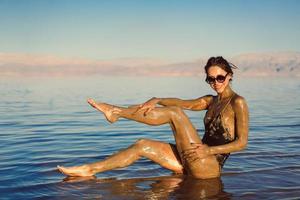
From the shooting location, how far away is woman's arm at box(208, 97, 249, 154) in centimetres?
717

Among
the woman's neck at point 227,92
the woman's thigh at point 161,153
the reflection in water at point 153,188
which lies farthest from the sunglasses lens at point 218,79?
the reflection in water at point 153,188

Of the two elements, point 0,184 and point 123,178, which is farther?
point 123,178

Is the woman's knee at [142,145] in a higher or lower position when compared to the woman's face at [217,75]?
lower

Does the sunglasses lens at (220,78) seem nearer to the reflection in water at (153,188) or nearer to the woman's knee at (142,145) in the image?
the woman's knee at (142,145)

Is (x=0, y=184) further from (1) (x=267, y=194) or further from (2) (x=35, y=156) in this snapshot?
(1) (x=267, y=194)

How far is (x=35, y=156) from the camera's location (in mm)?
10617

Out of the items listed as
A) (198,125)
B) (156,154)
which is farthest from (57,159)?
(198,125)

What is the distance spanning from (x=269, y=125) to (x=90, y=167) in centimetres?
1040

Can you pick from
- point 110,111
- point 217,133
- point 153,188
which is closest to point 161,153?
point 153,188

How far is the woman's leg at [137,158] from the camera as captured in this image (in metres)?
7.91

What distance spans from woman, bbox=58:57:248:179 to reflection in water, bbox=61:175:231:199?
0.18 metres

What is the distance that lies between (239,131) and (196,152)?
31.2 inches

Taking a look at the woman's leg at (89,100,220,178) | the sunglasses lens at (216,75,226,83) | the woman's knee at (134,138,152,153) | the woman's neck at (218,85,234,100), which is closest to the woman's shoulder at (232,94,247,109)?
the woman's neck at (218,85,234,100)

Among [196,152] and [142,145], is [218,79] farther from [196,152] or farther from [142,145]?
[142,145]
